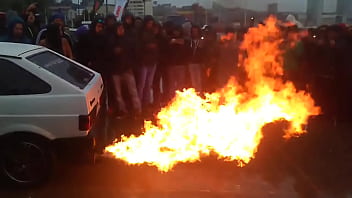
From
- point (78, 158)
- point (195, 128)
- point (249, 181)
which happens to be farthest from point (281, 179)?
point (78, 158)

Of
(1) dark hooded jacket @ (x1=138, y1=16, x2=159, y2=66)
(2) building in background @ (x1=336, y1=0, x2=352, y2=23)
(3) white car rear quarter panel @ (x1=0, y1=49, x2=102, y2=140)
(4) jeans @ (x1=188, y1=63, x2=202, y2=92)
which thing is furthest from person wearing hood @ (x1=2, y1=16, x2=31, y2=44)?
(2) building in background @ (x1=336, y1=0, x2=352, y2=23)

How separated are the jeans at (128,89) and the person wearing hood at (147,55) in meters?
0.35

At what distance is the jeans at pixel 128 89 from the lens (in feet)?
27.8

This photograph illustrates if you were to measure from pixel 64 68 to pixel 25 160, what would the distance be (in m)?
1.26

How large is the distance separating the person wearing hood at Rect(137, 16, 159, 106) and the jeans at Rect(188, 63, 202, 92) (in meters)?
0.83

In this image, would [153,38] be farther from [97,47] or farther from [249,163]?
[249,163]

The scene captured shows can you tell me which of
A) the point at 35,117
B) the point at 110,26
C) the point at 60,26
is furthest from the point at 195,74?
the point at 35,117

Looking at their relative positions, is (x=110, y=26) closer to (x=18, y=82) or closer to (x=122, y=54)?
(x=122, y=54)

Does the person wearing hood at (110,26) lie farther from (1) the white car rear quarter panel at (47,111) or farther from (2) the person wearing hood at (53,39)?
(1) the white car rear quarter panel at (47,111)

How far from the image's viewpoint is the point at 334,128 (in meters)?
8.06

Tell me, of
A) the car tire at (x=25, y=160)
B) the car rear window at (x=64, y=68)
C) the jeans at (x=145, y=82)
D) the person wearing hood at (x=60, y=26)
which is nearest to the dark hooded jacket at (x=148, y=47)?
the jeans at (x=145, y=82)

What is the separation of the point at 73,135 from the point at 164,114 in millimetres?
2683

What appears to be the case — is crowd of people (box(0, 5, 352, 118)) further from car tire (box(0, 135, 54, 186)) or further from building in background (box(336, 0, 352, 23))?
car tire (box(0, 135, 54, 186))

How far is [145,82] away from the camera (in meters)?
9.07
